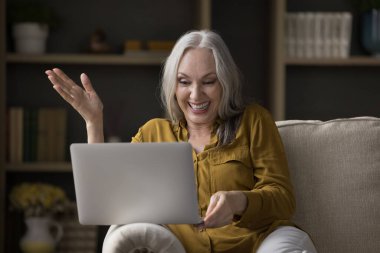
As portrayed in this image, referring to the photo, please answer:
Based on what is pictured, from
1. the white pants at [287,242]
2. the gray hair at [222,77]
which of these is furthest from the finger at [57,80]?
the white pants at [287,242]

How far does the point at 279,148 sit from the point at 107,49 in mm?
1921

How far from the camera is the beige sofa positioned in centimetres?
258

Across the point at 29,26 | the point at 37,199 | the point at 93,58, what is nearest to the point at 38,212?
the point at 37,199

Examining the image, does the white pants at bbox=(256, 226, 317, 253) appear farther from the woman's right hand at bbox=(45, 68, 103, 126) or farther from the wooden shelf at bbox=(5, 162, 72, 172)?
the wooden shelf at bbox=(5, 162, 72, 172)

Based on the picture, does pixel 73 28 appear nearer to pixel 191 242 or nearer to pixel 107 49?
pixel 107 49

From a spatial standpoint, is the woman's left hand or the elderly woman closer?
the woman's left hand

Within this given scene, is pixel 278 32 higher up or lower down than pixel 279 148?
higher up

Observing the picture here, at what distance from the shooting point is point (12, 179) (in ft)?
14.1

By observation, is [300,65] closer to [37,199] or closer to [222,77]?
[37,199]

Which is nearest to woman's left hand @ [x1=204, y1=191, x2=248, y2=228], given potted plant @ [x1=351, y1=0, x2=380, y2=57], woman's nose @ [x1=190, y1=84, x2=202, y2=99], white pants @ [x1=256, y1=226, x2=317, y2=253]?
white pants @ [x1=256, y1=226, x2=317, y2=253]

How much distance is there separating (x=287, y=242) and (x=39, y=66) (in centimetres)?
245

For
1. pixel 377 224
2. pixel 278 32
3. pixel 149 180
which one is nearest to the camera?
pixel 149 180

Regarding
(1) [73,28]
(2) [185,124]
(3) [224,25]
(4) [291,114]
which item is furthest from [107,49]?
(2) [185,124]

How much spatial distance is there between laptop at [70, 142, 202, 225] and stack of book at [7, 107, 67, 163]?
6.63ft
